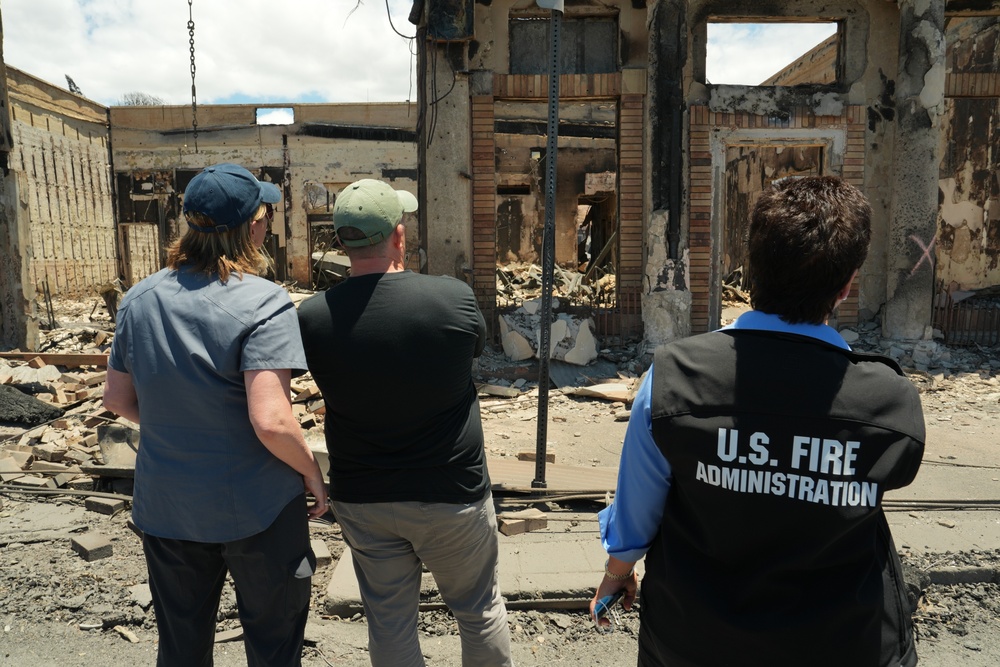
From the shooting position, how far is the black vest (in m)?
1.32

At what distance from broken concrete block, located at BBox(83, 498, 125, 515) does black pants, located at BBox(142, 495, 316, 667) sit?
2744 mm

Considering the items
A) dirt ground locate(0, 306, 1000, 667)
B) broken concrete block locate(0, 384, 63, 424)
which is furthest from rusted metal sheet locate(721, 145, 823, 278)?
broken concrete block locate(0, 384, 63, 424)

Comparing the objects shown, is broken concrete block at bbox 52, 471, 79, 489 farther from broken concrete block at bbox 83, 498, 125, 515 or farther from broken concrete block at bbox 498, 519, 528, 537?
broken concrete block at bbox 498, 519, 528, 537

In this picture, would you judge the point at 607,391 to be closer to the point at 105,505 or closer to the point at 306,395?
the point at 306,395

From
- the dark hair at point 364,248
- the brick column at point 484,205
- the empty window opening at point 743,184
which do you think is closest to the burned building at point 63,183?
the brick column at point 484,205

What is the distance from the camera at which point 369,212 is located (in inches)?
80.3

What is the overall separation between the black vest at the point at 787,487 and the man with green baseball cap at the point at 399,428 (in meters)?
0.80

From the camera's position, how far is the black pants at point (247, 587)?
1935 mm

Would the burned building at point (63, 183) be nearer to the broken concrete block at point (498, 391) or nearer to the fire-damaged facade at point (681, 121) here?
the fire-damaged facade at point (681, 121)

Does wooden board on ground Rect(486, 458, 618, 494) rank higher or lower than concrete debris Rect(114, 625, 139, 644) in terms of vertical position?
higher

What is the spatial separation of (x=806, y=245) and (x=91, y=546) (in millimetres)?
3851

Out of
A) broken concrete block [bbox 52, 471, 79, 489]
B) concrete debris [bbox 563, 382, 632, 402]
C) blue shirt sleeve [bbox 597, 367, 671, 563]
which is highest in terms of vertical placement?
blue shirt sleeve [bbox 597, 367, 671, 563]

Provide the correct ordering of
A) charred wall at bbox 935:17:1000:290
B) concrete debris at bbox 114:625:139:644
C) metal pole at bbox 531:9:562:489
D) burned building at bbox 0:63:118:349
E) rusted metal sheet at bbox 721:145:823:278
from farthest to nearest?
burned building at bbox 0:63:118:349 → rusted metal sheet at bbox 721:145:823:278 → charred wall at bbox 935:17:1000:290 → metal pole at bbox 531:9:562:489 → concrete debris at bbox 114:625:139:644

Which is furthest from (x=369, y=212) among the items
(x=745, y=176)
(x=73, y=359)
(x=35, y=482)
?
(x=745, y=176)
